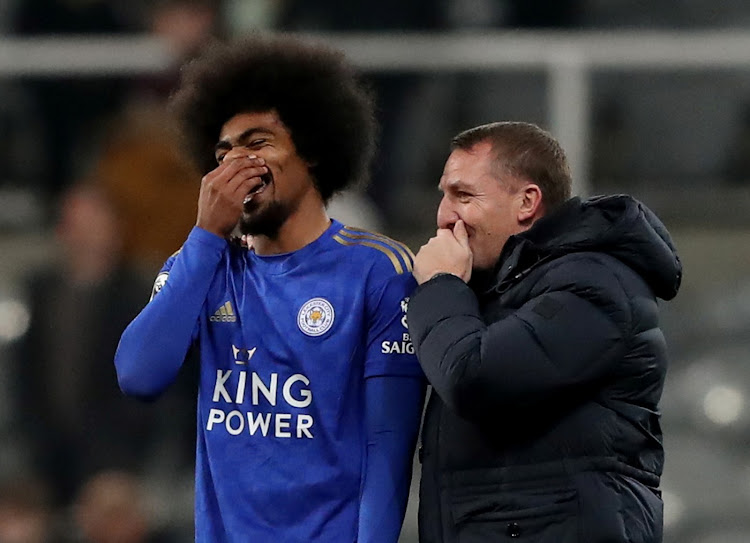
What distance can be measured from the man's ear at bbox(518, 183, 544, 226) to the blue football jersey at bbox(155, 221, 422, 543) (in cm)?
29

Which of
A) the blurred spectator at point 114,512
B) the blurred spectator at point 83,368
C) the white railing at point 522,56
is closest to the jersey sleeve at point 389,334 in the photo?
the blurred spectator at point 83,368

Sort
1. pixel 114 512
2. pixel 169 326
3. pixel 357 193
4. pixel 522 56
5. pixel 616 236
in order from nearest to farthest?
pixel 616 236, pixel 169 326, pixel 357 193, pixel 114 512, pixel 522 56

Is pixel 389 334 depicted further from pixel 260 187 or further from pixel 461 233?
pixel 260 187

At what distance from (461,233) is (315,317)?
0.38 meters

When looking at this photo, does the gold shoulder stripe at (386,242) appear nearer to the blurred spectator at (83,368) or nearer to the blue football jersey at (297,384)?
the blue football jersey at (297,384)

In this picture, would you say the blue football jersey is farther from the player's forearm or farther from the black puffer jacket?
the black puffer jacket

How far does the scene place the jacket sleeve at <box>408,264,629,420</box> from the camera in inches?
128

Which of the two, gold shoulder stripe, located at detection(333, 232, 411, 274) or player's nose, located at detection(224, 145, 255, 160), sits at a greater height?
player's nose, located at detection(224, 145, 255, 160)

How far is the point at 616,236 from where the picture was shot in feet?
11.2

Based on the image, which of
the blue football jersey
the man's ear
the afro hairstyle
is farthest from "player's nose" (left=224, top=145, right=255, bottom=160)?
the man's ear

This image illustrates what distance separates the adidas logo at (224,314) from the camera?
365 cm

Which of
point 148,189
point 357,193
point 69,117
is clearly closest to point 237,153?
point 357,193

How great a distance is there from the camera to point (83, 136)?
7344mm

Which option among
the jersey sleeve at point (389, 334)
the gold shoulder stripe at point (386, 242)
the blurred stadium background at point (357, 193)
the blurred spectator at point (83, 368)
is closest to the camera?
the jersey sleeve at point (389, 334)
